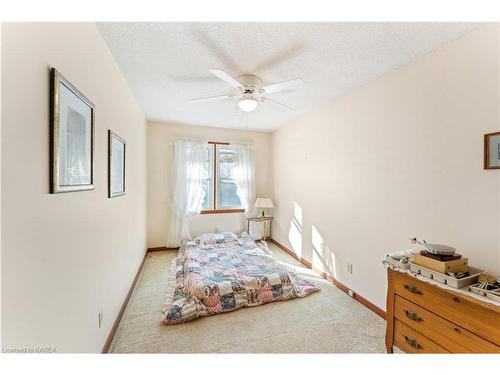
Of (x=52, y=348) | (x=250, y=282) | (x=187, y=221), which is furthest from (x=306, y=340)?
(x=187, y=221)

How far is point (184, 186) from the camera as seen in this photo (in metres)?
4.24

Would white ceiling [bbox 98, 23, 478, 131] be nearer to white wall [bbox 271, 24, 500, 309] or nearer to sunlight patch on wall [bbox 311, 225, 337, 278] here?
white wall [bbox 271, 24, 500, 309]

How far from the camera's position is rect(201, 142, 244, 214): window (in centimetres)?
453

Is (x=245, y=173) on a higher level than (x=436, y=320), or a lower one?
higher

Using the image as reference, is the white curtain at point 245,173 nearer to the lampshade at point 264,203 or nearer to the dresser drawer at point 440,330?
the lampshade at point 264,203

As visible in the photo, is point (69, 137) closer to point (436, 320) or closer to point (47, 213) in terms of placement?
point (47, 213)

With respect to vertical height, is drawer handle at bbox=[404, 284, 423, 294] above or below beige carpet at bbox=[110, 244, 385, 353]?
above

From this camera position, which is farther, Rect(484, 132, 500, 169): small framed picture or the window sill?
the window sill

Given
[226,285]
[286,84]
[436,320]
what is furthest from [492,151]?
[226,285]

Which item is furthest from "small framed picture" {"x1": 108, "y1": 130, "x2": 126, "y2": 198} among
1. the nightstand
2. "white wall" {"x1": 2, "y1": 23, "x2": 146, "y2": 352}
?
the nightstand

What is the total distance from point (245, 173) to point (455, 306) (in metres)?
3.80

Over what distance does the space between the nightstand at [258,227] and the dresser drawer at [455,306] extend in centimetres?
312

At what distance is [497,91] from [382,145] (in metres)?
0.87

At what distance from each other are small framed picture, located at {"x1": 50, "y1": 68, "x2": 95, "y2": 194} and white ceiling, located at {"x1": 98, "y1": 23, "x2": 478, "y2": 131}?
2.50 ft
